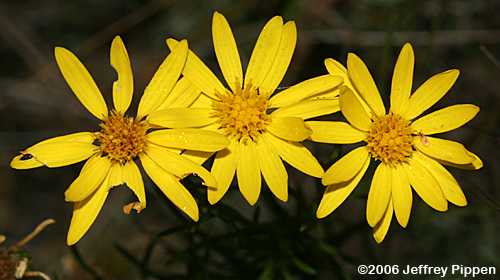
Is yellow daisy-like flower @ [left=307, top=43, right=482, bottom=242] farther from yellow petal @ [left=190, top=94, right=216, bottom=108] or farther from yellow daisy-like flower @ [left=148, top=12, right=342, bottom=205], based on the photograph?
yellow petal @ [left=190, top=94, right=216, bottom=108]

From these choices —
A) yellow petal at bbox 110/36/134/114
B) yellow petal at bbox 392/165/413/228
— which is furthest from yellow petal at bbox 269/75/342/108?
yellow petal at bbox 110/36/134/114

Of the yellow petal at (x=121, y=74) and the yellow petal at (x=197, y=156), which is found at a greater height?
the yellow petal at (x=121, y=74)

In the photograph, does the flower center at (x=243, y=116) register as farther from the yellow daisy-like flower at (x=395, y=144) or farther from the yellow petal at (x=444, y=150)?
the yellow petal at (x=444, y=150)

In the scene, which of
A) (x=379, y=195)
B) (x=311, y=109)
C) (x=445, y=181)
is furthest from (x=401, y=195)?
(x=311, y=109)

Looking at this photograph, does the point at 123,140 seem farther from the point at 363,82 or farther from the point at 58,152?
the point at 363,82

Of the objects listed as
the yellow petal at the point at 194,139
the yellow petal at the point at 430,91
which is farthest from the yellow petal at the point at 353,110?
the yellow petal at the point at 194,139

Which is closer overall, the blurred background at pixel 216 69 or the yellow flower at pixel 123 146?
the yellow flower at pixel 123 146
